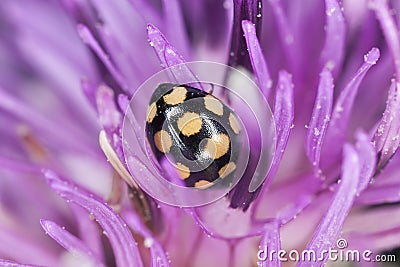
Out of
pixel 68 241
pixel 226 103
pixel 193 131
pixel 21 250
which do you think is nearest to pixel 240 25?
pixel 226 103

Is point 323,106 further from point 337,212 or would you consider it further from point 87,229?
point 87,229

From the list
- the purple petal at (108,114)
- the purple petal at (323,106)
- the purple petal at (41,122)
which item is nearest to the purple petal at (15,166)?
the purple petal at (41,122)

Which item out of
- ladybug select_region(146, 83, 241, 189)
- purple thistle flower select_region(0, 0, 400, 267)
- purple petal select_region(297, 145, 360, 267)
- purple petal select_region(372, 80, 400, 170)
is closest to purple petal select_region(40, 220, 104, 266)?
purple thistle flower select_region(0, 0, 400, 267)

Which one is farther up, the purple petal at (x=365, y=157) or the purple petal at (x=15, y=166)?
the purple petal at (x=15, y=166)

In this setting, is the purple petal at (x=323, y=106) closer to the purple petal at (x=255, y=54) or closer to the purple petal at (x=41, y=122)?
the purple petal at (x=255, y=54)

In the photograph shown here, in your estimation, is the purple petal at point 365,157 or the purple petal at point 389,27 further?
the purple petal at point 389,27

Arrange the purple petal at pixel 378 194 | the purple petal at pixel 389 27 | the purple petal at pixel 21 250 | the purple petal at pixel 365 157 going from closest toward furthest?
the purple petal at pixel 365 157
the purple petal at pixel 389 27
the purple petal at pixel 378 194
the purple petal at pixel 21 250

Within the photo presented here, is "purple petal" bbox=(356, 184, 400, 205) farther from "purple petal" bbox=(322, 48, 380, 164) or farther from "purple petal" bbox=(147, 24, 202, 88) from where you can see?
"purple petal" bbox=(147, 24, 202, 88)
